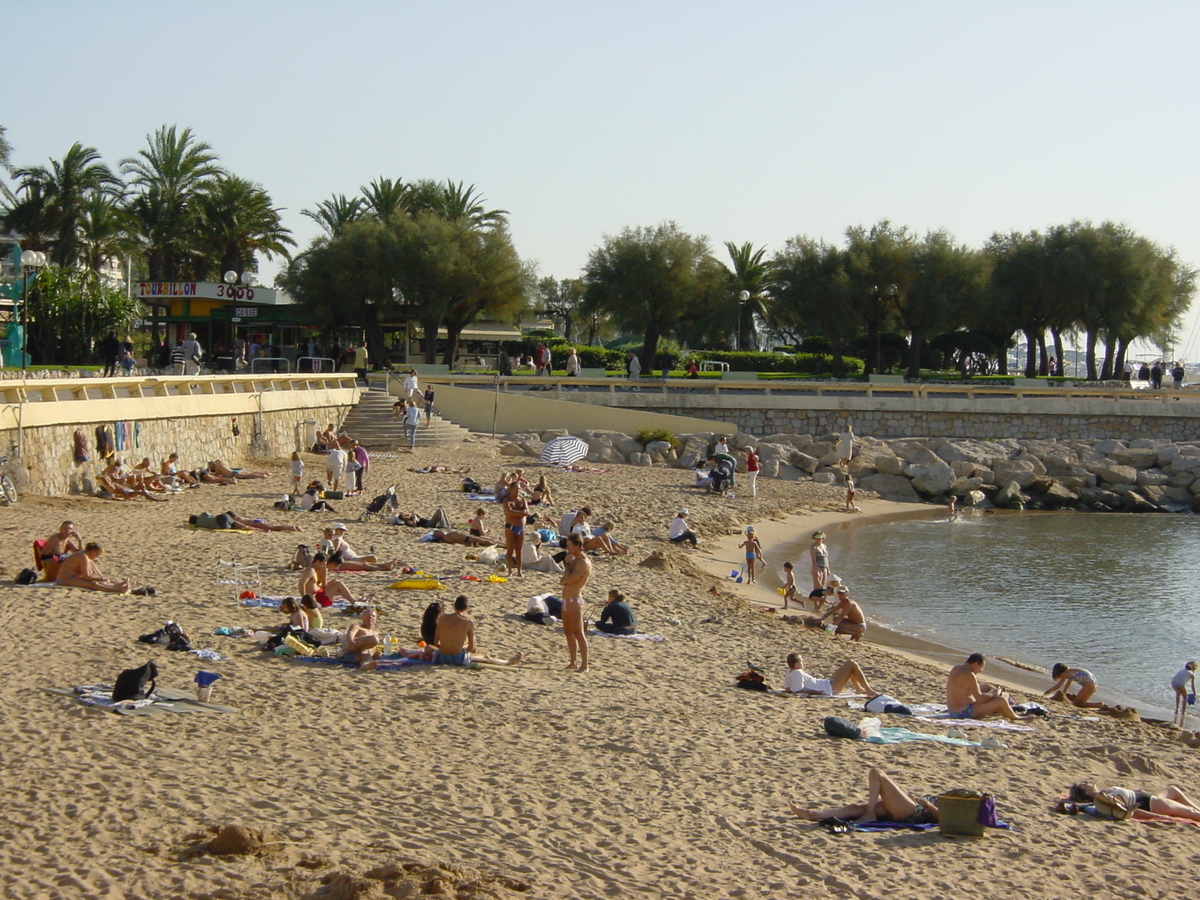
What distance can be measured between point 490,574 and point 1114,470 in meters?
26.5

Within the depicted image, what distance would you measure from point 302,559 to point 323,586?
3.76 ft

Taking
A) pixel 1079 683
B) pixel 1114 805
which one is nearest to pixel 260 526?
pixel 1079 683

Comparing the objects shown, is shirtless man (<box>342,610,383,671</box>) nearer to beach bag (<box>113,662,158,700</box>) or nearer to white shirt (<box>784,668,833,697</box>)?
beach bag (<box>113,662,158,700</box>)

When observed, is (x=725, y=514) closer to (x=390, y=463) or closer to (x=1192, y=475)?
(x=390, y=463)

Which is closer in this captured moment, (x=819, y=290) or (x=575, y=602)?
(x=575, y=602)

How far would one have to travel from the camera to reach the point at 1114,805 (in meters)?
8.63

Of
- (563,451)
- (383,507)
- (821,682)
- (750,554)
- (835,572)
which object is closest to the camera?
(821,682)

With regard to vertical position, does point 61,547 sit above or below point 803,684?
above

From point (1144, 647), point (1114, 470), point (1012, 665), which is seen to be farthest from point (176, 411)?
point (1114, 470)

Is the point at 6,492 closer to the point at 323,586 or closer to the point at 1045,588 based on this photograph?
the point at 323,586

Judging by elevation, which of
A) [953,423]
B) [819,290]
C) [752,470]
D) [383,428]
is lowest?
[752,470]

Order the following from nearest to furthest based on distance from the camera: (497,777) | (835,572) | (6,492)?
(497,777) < (6,492) < (835,572)

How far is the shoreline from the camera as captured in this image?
15211 mm

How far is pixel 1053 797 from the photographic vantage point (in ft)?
29.6
